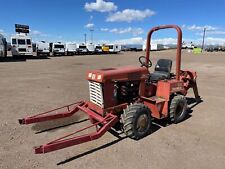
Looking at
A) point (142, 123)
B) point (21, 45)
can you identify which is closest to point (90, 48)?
point (21, 45)

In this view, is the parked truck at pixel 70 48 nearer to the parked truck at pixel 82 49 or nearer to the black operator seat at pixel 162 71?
the parked truck at pixel 82 49

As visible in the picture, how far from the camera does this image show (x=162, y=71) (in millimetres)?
7074

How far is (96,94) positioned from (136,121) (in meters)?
1.13

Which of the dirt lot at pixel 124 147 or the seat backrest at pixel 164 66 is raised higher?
the seat backrest at pixel 164 66

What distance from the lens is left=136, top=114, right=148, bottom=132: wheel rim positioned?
17.2 feet

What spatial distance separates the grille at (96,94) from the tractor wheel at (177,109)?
6.48 ft

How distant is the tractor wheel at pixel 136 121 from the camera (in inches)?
200

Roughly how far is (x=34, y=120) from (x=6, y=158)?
47.9 inches

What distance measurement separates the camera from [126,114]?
5.12 metres

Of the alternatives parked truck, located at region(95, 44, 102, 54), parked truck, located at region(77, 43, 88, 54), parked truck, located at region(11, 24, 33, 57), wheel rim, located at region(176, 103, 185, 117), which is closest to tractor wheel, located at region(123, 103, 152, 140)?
wheel rim, located at region(176, 103, 185, 117)

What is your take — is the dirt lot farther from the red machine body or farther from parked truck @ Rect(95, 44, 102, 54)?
parked truck @ Rect(95, 44, 102, 54)

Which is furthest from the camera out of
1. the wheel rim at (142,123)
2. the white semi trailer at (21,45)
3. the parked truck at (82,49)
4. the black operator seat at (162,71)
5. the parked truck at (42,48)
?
the parked truck at (82,49)

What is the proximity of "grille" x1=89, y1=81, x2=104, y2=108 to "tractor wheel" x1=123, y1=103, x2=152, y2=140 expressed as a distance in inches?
24.6

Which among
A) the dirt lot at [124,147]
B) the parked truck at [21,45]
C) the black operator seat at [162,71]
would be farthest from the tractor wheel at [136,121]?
the parked truck at [21,45]
